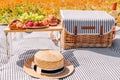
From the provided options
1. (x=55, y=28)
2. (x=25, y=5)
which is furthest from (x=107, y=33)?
(x=25, y=5)

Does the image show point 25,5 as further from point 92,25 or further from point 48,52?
point 48,52

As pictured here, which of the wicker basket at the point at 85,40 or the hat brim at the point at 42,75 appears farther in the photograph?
the wicker basket at the point at 85,40

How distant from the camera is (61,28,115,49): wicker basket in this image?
18.2 feet

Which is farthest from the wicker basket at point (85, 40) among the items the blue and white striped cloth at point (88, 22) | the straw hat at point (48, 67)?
the straw hat at point (48, 67)

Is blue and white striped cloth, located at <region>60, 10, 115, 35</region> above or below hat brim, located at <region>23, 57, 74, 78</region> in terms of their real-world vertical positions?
above

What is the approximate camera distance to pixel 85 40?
5.62 m

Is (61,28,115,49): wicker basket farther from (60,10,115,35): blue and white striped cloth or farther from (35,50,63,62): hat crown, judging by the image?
(35,50,63,62): hat crown

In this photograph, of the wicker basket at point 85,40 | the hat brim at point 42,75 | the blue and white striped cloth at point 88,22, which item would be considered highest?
the blue and white striped cloth at point 88,22

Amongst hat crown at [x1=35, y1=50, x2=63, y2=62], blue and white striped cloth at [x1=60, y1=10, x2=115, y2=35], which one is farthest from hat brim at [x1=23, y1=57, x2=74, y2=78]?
blue and white striped cloth at [x1=60, y1=10, x2=115, y2=35]

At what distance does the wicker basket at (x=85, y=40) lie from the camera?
5552 millimetres

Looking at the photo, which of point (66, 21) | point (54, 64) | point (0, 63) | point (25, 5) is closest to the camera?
point (54, 64)

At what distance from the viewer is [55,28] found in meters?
5.09

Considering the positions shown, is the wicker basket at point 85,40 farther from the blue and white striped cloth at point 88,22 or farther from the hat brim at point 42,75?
the hat brim at point 42,75

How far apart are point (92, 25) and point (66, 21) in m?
0.54
